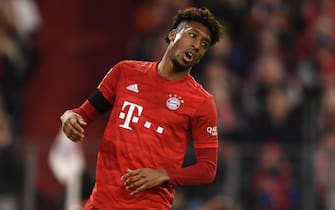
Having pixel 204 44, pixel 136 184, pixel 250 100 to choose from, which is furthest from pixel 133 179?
pixel 250 100

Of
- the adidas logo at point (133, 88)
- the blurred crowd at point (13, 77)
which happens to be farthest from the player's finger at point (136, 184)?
the blurred crowd at point (13, 77)

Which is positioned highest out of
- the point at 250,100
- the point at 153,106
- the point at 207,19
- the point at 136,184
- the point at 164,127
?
the point at 207,19

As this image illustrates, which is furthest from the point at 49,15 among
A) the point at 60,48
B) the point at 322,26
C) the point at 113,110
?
the point at 113,110

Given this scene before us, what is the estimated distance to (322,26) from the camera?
47.7ft

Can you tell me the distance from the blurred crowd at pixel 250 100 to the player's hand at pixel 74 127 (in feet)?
14.0

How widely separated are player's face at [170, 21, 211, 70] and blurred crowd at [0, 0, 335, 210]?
4110 mm

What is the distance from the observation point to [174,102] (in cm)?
673

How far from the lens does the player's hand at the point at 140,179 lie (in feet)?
20.9

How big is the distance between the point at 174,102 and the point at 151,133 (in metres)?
0.23

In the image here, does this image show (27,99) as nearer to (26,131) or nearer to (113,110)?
(26,131)

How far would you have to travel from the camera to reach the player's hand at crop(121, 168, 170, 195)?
20.9 feet

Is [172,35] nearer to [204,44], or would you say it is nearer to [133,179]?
[204,44]

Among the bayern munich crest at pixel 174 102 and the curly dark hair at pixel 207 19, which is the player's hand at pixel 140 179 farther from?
the curly dark hair at pixel 207 19

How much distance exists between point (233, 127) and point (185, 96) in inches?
223
